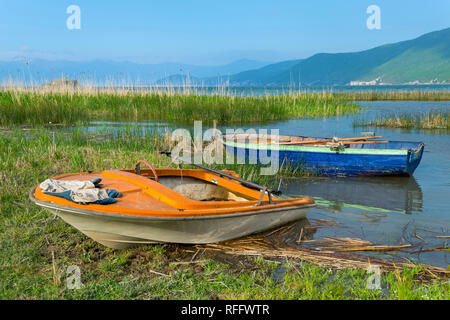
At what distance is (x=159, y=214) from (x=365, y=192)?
5.93 meters

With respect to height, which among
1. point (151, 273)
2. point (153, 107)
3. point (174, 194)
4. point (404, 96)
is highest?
point (404, 96)

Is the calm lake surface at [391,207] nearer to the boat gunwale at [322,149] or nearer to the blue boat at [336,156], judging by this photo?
the blue boat at [336,156]

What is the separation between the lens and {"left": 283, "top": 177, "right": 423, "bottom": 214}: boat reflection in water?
25.7ft

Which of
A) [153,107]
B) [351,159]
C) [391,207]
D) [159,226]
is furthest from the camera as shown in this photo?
[153,107]

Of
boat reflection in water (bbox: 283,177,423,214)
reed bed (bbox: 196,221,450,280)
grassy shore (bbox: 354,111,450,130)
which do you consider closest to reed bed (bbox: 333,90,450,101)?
grassy shore (bbox: 354,111,450,130)

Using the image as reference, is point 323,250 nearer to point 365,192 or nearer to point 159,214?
point 159,214

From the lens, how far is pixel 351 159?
32.5 feet

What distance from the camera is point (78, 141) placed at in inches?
420

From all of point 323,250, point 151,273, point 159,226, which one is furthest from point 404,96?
point 151,273

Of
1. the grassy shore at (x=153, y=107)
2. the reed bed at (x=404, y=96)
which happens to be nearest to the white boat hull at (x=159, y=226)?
the grassy shore at (x=153, y=107)

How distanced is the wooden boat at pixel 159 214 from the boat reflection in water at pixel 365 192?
8.29 ft
